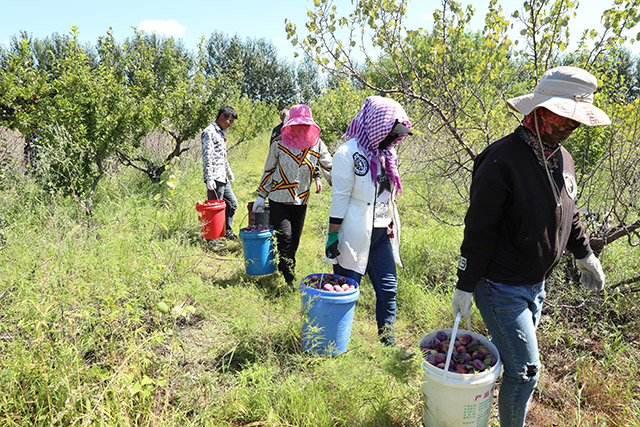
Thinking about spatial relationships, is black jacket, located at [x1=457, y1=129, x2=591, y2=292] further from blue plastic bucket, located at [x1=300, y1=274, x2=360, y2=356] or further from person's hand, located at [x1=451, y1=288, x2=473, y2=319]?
blue plastic bucket, located at [x1=300, y1=274, x2=360, y2=356]

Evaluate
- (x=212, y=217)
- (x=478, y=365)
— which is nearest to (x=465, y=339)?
(x=478, y=365)

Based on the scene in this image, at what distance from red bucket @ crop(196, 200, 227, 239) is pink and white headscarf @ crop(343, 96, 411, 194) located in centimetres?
243

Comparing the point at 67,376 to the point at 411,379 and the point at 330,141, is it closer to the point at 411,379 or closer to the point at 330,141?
the point at 411,379

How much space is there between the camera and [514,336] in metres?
1.65

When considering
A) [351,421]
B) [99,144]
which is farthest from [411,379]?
[99,144]

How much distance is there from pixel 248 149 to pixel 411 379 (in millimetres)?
13706

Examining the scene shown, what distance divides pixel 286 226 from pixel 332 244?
3.55 ft

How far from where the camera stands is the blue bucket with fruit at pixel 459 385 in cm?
166

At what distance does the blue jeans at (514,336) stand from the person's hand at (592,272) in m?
0.48

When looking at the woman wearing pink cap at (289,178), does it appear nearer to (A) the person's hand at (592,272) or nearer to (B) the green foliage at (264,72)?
(A) the person's hand at (592,272)

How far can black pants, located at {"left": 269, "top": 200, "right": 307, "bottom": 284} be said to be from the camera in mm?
3590

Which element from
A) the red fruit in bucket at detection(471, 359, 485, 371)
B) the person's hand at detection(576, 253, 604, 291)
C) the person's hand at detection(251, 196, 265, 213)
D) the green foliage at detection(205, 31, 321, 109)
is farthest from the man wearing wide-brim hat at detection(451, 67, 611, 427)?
the green foliage at detection(205, 31, 321, 109)

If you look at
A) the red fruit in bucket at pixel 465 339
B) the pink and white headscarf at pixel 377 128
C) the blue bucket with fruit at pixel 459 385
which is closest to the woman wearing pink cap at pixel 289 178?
the pink and white headscarf at pixel 377 128

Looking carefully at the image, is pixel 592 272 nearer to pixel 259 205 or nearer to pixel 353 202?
pixel 353 202
